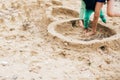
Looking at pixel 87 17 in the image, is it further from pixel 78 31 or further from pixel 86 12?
pixel 78 31

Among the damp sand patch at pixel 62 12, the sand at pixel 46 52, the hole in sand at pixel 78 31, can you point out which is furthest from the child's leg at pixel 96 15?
the damp sand patch at pixel 62 12

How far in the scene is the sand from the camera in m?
4.21

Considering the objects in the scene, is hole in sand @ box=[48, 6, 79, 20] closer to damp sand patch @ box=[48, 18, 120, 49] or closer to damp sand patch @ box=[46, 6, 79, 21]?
damp sand patch @ box=[46, 6, 79, 21]

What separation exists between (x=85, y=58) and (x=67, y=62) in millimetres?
298

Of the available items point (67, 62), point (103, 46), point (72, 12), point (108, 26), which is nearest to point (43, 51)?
point (67, 62)

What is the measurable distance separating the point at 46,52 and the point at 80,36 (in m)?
0.91

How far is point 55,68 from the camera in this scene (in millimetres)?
4332

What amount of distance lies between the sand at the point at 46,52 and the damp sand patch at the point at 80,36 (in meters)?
0.02

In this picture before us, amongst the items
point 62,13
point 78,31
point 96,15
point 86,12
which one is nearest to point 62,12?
point 62,13

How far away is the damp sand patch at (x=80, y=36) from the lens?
4.88 metres

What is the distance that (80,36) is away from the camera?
5.46 metres

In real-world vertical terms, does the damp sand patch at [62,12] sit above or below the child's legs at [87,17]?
below

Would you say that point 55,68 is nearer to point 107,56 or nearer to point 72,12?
point 107,56

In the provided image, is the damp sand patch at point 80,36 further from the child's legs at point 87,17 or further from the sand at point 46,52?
the child's legs at point 87,17
